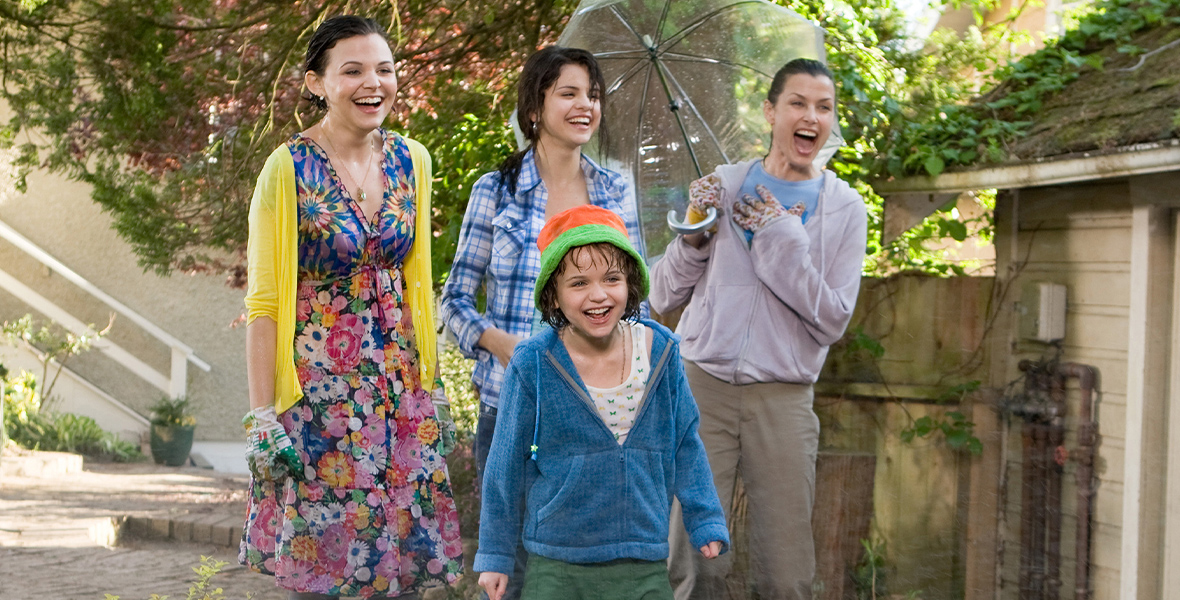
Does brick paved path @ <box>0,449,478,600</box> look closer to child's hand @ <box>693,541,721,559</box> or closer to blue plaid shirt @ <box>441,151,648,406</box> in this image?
blue plaid shirt @ <box>441,151,648,406</box>

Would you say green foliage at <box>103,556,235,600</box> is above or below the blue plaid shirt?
below

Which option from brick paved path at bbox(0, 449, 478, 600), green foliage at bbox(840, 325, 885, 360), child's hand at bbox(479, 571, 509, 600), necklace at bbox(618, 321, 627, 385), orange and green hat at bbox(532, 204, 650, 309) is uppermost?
orange and green hat at bbox(532, 204, 650, 309)

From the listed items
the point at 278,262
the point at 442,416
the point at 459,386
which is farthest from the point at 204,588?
the point at 459,386

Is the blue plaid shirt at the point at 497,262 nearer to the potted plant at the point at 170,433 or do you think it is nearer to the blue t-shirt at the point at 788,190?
the blue t-shirt at the point at 788,190

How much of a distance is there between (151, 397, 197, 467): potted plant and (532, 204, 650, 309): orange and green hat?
8865 millimetres

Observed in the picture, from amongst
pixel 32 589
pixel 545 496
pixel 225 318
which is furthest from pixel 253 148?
pixel 225 318

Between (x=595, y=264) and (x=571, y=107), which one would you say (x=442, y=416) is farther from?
(x=571, y=107)

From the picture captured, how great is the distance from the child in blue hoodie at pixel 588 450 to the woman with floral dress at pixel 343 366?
1.10 feet

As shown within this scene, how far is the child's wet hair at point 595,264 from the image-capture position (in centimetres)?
227

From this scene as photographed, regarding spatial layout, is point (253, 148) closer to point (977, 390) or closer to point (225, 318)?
point (977, 390)

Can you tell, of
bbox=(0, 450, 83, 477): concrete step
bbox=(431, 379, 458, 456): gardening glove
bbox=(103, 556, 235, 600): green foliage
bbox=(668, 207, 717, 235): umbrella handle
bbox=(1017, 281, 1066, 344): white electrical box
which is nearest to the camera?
bbox=(431, 379, 458, 456): gardening glove

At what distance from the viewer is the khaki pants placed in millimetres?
2949

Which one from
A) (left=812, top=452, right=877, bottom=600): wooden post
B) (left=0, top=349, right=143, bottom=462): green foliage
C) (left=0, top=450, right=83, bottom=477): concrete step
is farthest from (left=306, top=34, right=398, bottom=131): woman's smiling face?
(left=0, top=349, right=143, bottom=462): green foliage

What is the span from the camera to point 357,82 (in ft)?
8.31
